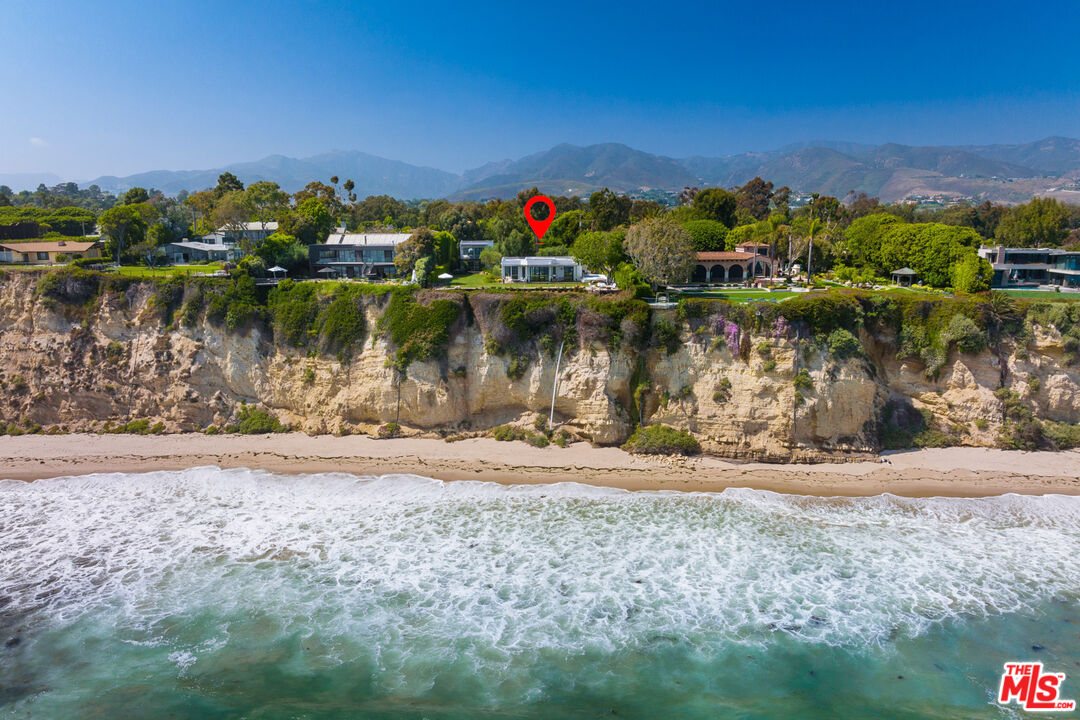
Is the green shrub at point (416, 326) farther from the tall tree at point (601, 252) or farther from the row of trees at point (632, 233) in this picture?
the tall tree at point (601, 252)

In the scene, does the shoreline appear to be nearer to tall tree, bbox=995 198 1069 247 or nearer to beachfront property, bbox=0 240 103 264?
beachfront property, bbox=0 240 103 264

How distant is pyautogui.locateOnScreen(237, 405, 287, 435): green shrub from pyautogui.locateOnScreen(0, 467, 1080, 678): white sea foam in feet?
17.2

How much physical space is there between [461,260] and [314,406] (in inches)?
1029

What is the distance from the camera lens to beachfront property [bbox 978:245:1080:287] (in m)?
39.7

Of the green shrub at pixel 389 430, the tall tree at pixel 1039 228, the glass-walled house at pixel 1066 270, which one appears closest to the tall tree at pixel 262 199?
the green shrub at pixel 389 430

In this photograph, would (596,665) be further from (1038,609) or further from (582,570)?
(1038,609)

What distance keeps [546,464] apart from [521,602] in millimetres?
9471

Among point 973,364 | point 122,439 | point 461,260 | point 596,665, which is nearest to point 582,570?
point 596,665

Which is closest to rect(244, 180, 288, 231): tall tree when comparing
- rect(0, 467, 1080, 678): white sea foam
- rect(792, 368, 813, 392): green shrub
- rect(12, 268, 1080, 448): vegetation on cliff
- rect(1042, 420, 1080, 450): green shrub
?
rect(12, 268, 1080, 448): vegetation on cliff

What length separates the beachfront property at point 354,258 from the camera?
4278 centimetres

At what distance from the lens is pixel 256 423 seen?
30156 mm

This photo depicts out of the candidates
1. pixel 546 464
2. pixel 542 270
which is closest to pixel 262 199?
pixel 542 270

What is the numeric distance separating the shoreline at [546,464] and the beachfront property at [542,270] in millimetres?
16411
